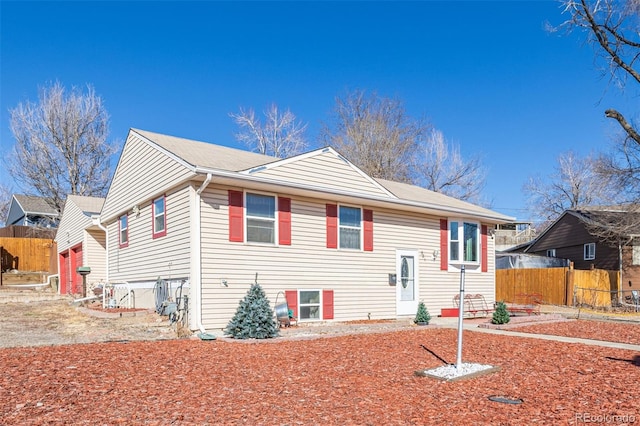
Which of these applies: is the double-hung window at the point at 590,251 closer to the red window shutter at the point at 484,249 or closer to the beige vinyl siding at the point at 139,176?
the red window shutter at the point at 484,249

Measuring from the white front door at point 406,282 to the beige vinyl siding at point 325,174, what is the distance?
6.87 ft

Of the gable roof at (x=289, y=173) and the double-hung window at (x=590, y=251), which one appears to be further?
the double-hung window at (x=590, y=251)

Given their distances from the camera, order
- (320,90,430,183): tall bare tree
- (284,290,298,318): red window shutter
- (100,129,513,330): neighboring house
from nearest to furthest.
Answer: (100,129,513,330): neighboring house < (284,290,298,318): red window shutter < (320,90,430,183): tall bare tree

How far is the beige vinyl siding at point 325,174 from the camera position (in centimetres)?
1110

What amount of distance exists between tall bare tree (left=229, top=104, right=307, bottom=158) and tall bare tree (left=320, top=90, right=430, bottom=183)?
2022mm

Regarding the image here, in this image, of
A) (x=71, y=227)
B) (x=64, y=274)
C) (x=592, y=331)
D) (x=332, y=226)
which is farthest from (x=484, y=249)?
(x=64, y=274)

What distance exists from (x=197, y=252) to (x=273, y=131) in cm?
2089

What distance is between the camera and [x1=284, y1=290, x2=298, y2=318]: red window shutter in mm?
11156

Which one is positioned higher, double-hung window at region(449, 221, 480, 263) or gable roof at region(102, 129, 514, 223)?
gable roof at region(102, 129, 514, 223)

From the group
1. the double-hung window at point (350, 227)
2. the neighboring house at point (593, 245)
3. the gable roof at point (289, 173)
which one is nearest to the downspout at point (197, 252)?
the gable roof at point (289, 173)

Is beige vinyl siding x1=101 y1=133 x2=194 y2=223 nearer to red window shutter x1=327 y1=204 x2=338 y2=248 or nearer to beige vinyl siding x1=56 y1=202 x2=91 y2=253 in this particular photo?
beige vinyl siding x1=56 y1=202 x2=91 y2=253

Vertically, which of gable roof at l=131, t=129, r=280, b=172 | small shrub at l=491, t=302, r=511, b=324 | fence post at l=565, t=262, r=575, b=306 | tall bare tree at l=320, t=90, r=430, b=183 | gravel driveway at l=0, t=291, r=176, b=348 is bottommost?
fence post at l=565, t=262, r=575, b=306

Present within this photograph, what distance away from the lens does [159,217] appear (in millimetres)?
11453

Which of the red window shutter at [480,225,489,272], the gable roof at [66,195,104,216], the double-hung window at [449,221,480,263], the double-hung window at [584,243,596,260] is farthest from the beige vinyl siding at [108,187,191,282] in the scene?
the double-hung window at [584,243,596,260]
